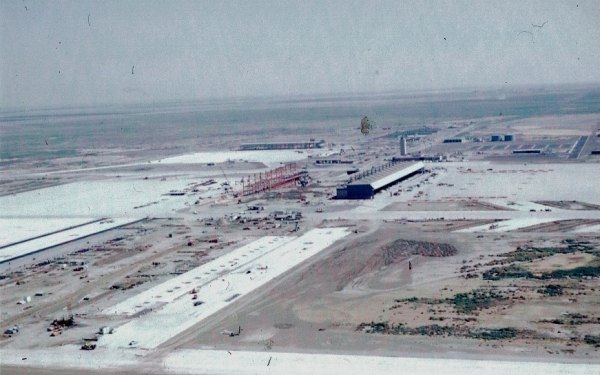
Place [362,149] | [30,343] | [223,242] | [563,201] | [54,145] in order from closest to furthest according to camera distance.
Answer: [30,343], [223,242], [563,201], [362,149], [54,145]

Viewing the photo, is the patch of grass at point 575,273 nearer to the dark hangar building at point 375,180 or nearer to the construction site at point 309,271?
the construction site at point 309,271

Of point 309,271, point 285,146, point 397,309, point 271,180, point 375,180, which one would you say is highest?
point 285,146

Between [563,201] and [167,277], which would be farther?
[563,201]

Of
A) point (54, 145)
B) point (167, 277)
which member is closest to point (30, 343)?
point (167, 277)

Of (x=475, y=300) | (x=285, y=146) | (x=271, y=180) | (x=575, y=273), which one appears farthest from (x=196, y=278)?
(x=285, y=146)

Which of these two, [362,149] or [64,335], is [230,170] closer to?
[362,149]

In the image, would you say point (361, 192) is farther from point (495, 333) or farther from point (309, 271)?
point (495, 333)

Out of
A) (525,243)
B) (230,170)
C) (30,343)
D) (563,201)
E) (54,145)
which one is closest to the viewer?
(30,343)
